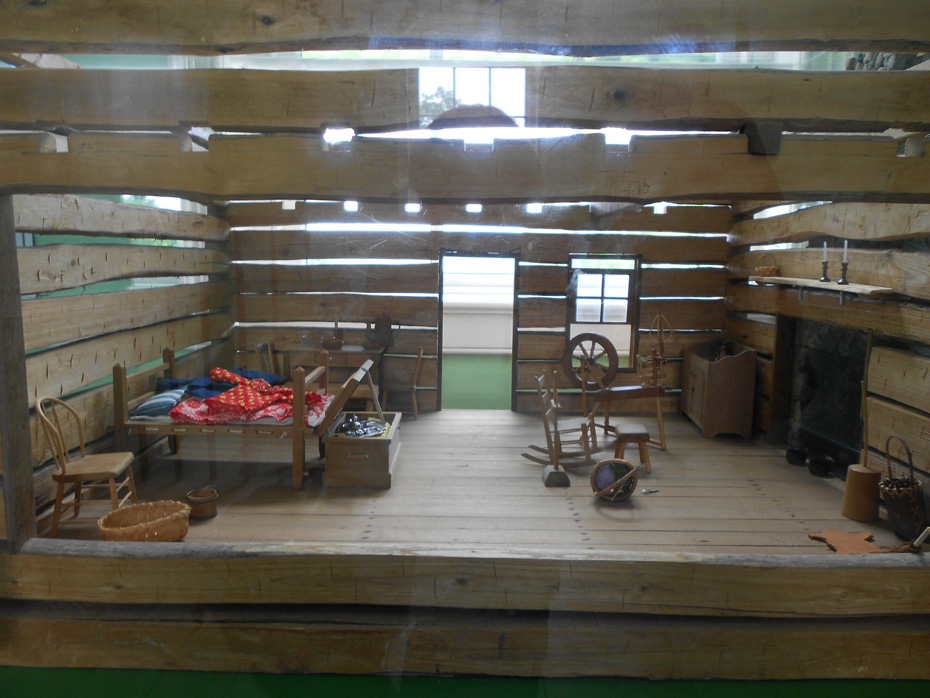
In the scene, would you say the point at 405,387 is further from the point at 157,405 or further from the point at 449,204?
the point at 449,204

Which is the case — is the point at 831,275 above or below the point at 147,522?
above

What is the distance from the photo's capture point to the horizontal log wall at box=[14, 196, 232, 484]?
11.6 ft

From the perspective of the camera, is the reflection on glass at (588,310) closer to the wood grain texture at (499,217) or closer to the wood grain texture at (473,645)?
the wood grain texture at (499,217)

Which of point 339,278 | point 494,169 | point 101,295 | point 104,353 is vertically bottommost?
point 104,353

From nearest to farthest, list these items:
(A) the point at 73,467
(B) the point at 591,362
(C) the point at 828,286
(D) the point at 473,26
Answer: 1. (D) the point at 473,26
2. (A) the point at 73,467
3. (C) the point at 828,286
4. (B) the point at 591,362

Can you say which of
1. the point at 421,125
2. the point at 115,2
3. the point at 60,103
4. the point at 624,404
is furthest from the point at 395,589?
the point at 624,404

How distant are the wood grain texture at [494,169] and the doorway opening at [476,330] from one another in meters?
3.90

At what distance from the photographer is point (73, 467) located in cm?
357

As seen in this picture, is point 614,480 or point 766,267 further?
point 766,267

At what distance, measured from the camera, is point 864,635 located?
2.89m

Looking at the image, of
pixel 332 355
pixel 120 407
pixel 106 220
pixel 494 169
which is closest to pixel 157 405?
pixel 120 407

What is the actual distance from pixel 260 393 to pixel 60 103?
2777mm

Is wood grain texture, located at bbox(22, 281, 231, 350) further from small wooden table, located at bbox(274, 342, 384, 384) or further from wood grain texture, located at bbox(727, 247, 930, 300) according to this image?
wood grain texture, located at bbox(727, 247, 930, 300)

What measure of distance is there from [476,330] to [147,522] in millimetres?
6483
